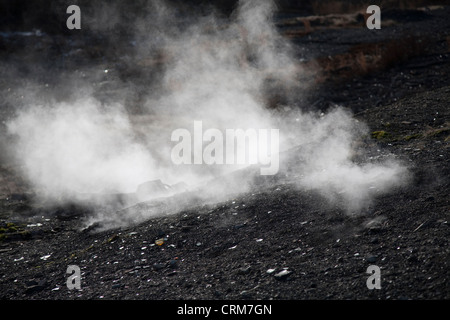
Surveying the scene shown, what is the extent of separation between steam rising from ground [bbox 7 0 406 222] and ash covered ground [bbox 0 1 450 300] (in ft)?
0.31

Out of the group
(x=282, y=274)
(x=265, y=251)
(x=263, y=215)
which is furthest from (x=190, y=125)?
(x=282, y=274)

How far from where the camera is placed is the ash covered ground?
4254 millimetres

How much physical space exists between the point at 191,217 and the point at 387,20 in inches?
526

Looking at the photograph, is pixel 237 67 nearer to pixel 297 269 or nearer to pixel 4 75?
pixel 4 75

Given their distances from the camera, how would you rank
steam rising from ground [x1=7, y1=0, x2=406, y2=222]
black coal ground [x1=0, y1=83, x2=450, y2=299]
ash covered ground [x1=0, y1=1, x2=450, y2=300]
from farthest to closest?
steam rising from ground [x1=7, y1=0, x2=406, y2=222]
ash covered ground [x1=0, y1=1, x2=450, y2=300]
black coal ground [x1=0, y1=83, x2=450, y2=299]

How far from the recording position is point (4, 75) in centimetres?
1308

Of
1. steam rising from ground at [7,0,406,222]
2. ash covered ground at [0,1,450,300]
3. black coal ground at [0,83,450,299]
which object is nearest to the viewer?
black coal ground at [0,83,450,299]

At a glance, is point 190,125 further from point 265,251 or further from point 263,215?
point 265,251

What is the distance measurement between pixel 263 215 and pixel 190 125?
197 inches

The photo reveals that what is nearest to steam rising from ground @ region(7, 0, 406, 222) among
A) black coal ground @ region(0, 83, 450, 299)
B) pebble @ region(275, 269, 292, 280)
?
black coal ground @ region(0, 83, 450, 299)

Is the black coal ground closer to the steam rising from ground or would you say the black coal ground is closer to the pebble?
the pebble

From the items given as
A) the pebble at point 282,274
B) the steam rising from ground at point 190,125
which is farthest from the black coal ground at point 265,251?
the steam rising from ground at point 190,125

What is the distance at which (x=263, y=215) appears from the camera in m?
5.62
